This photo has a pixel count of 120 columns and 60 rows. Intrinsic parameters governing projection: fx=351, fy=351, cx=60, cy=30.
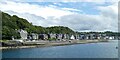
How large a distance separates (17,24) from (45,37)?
515 inches

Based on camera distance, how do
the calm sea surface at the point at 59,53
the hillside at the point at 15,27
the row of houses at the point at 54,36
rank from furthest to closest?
the row of houses at the point at 54,36
the hillside at the point at 15,27
the calm sea surface at the point at 59,53

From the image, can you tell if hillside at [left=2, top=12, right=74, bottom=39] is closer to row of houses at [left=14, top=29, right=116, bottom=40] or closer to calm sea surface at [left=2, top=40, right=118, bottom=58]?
row of houses at [left=14, top=29, right=116, bottom=40]

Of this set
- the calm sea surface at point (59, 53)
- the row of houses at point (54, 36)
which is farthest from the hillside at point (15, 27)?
the calm sea surface at point (59, 53)

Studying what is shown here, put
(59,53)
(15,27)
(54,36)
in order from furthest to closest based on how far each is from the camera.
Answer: (54,36) → (15,27) → (59,53)

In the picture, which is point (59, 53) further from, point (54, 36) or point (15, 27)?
point (54, 36)

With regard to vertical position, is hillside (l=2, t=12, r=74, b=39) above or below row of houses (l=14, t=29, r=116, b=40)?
above

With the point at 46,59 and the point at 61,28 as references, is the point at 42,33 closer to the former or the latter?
the point at 61,28

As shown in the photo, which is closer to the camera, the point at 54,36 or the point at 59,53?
the point at 59,53

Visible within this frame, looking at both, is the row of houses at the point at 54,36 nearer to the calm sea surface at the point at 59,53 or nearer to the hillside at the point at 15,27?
the hillside at the point at 15,27

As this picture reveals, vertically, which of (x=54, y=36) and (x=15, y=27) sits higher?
(x=15, y=27)

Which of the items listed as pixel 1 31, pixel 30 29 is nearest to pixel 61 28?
pixel 30 29

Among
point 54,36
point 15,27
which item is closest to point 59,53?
point 15,27

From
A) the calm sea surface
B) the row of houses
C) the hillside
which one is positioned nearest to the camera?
the calm sea surface

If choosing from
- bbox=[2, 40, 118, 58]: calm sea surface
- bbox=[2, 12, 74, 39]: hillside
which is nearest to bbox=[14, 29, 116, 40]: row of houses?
bbox=[2, 12, 74, 39]: hillside
